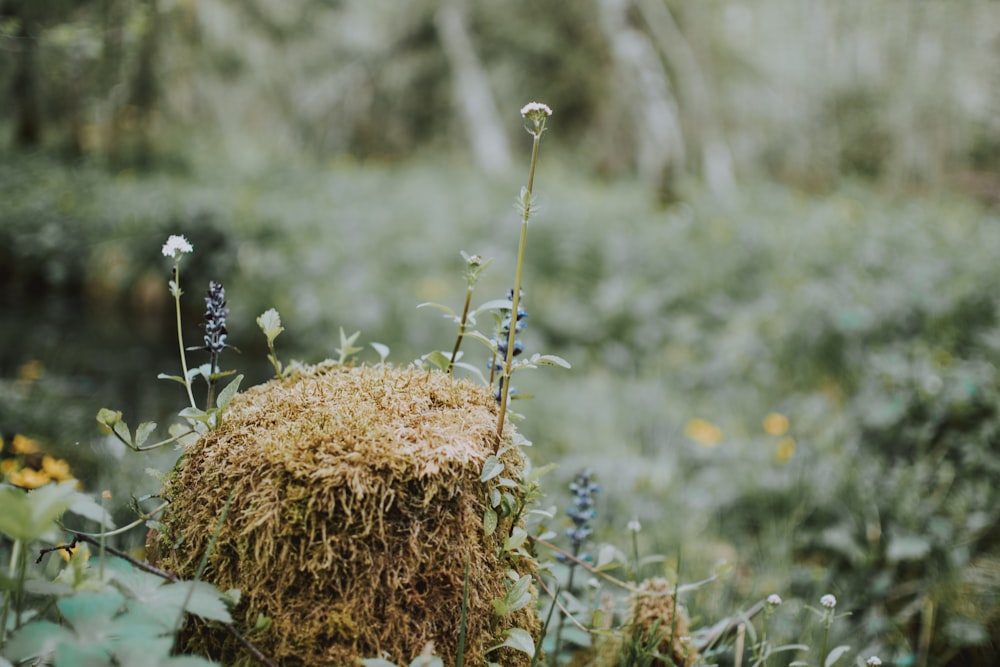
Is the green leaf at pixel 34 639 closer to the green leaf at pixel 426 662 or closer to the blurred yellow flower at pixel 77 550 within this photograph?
the blurred yellow flower at pixel 77 550

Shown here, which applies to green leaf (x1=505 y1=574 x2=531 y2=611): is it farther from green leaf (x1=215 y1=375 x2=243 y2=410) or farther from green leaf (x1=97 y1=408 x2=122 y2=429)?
green leaf (x1=97 y1=408 x2=122 y2=429)

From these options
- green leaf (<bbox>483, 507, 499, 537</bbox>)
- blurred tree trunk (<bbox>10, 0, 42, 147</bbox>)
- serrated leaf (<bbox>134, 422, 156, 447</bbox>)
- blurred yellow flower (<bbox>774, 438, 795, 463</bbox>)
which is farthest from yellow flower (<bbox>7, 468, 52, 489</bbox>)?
blurred tree trunk (<bbox>10, 0, 42, 147</bbox>)

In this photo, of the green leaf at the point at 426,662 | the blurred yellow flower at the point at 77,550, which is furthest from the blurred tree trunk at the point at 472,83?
the green leaf at the point at 426,662

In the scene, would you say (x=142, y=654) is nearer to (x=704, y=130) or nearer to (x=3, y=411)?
(x=3, y=411)

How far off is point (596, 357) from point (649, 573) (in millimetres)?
2771

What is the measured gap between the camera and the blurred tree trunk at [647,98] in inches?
312

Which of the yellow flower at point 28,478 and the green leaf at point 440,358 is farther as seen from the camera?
the yellow flower at point 28,478

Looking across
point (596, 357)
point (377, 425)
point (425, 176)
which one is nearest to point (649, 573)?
point (377, 425)

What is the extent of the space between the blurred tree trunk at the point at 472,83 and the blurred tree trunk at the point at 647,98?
2153 mm

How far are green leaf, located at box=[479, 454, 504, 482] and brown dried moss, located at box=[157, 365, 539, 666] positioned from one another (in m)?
0.03

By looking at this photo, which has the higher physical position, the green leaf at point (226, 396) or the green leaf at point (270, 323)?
the green leaf at point (270, 323)

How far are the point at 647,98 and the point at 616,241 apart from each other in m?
3.27

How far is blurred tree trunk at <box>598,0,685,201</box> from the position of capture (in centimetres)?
793

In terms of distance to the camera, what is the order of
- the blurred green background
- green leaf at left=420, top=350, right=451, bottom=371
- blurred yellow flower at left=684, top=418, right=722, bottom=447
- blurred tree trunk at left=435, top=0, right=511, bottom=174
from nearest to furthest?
green leaf at left=420, top=350, right=451, bottom=371 < the blurred green background < blurred yellow flower at left=684, top=418, right=722, bottom=447 < blurred tree trunk at left=435, top=0, right=511, bottom=174
